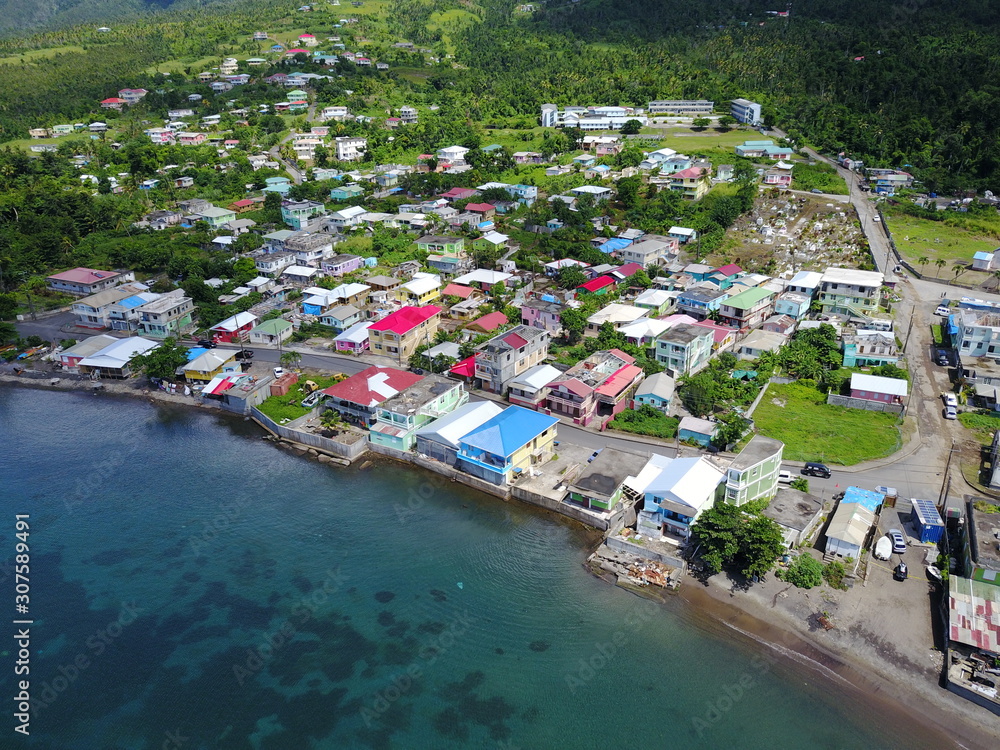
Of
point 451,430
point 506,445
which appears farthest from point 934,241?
point 451,430

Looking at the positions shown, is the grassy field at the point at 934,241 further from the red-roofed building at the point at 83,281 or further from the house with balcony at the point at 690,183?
the red-roofed building at the point at 83,281

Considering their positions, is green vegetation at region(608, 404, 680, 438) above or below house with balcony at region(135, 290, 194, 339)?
below

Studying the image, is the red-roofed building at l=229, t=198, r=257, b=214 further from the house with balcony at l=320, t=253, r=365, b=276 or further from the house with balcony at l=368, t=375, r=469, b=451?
the house with balcony at l=368, t=375, r=469, b=451

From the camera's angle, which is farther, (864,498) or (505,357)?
(505,357)

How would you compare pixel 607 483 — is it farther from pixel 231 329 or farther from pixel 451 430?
pixel 231 329

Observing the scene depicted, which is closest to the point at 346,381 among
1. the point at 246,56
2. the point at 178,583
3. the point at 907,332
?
the point at 178,583

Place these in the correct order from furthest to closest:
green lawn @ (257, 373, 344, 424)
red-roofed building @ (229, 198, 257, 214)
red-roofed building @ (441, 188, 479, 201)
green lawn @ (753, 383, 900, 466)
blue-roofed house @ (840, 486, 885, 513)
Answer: red-roofed building @ (229, 198, 257, 214), red-roofed building @ (441, 188, 479, 201), green lawn @ (257, 373, 344, 424), green lawn @ (753, 383, 900, 466), blue-roofed house @ (840, 486, 885, 513)

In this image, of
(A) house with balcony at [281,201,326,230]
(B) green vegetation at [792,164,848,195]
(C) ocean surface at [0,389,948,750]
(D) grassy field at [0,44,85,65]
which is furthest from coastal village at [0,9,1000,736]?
(D) grassy field at [0,44,85,65]
